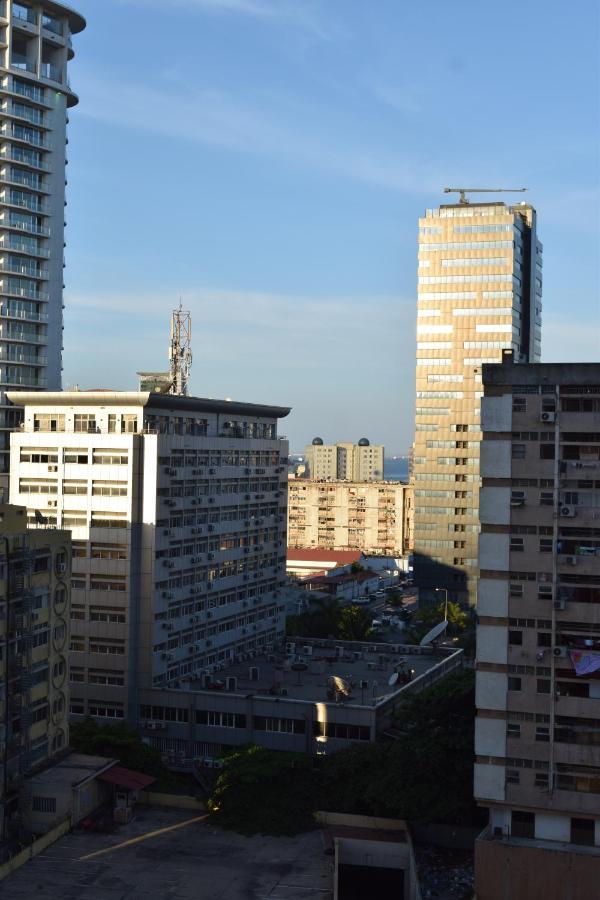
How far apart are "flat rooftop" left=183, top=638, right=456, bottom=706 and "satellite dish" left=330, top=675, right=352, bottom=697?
234mm

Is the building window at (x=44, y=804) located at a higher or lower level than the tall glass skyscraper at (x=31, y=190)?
lower

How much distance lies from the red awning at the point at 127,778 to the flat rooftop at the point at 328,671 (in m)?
9.72

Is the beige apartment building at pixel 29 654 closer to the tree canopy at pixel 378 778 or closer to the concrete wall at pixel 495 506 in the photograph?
the tree canopy at pixel 378 778

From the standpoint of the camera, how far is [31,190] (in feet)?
284

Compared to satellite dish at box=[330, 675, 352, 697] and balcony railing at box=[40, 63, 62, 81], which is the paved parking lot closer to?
satellite dish at box=[330, 675, 352, 697]

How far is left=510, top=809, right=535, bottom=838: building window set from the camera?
1752 inches

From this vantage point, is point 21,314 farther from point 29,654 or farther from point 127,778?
point 127,778

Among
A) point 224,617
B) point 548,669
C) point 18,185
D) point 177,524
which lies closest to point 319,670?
point 224,617

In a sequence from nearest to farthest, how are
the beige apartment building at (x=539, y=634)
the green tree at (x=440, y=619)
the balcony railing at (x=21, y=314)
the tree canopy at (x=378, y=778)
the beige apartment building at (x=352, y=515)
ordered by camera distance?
the beige apartment building at (x=539, y=634) → the tree canopy at (x=378, y=778) → the balcony railing at (x=21, y=314) → the green tree at (x=440, y=619) → the beige apartment building at (x=352, y=515)

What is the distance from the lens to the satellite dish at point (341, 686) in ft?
207

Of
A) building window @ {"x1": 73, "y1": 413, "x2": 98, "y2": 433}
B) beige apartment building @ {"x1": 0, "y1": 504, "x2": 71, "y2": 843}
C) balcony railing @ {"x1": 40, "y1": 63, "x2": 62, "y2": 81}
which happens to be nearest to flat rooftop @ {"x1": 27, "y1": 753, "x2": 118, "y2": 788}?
beige apartment building @ {"x1": 0, "y1": 504, "x2": 71, "y2": 843}

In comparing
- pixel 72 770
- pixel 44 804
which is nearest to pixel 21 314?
pixel 72 770

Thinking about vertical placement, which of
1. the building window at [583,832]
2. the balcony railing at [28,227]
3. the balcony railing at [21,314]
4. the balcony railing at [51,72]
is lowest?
the building window at [583,832]

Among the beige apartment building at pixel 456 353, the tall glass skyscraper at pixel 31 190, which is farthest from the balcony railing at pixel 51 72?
the beige apartment building at pixel 456 353
